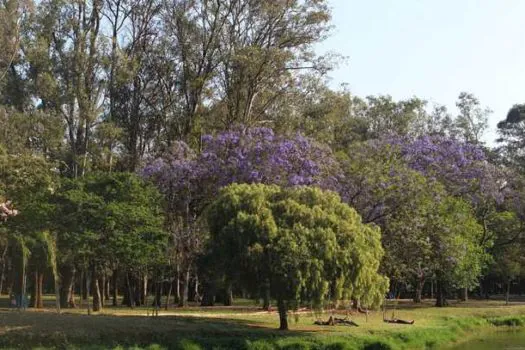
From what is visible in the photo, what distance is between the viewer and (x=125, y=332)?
84.7 ft

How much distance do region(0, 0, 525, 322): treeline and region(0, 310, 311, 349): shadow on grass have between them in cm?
197

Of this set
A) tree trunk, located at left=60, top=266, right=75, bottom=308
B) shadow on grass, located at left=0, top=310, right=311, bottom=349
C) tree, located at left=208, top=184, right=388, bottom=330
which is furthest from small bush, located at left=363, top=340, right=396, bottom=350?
tree trunk, located at left=60, top=266, right=75, bottom=308

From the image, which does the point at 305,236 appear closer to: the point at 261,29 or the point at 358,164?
the point at 358,164

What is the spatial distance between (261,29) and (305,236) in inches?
1032

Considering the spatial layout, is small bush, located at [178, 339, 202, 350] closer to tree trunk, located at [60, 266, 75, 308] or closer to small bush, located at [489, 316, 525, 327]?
tree trunk, located at [60, 266, 75, 308]

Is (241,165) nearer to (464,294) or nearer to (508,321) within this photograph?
(508,321)

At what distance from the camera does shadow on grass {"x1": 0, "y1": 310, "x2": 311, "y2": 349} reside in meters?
24.0

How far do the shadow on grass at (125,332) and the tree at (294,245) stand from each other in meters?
2.18

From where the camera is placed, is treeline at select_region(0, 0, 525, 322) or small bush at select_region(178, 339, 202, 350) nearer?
small bush at select_region(178, 339, 202, 350)

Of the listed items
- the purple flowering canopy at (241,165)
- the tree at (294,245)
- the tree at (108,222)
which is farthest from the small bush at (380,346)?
the tree at (108,222)

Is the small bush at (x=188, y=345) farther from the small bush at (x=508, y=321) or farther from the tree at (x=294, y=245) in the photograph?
the small bush at (x=508, y=321)

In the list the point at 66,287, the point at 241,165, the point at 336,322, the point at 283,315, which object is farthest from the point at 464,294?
the point at 283,315

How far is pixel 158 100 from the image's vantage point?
54281mm

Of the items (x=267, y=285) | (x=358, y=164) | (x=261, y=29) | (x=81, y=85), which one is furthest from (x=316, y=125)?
(x=267, y=285)
